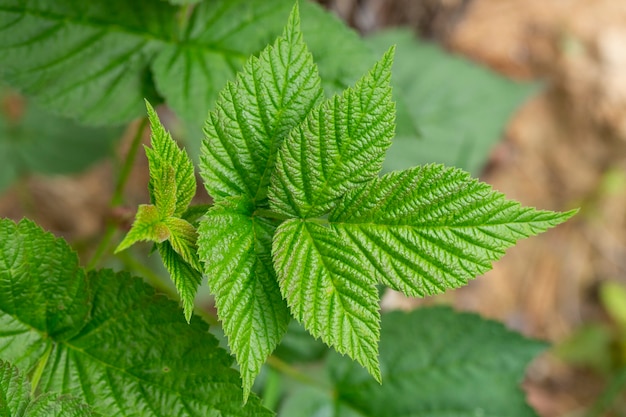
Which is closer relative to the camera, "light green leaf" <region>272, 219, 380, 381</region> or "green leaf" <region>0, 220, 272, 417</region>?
"light green leaf" <region>272, 219, 380, 381</region>

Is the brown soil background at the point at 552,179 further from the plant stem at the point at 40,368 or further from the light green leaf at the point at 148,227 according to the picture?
the light green leaf at the point at 148,227

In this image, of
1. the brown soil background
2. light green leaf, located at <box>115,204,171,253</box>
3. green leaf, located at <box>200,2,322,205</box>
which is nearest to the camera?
light green leaf, located at <box>115,204,171,253</box>

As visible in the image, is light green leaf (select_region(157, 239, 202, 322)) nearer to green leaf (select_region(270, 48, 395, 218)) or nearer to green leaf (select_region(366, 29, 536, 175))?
green leaf (select_region(270, 48, 395, 218))

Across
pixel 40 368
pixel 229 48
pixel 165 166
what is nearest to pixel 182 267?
pixel 165 166

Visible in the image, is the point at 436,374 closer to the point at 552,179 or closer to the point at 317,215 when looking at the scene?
the point at 317,215

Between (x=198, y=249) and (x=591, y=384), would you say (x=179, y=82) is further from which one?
(x=591, y=384)

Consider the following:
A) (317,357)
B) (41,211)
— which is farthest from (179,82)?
(41,211)

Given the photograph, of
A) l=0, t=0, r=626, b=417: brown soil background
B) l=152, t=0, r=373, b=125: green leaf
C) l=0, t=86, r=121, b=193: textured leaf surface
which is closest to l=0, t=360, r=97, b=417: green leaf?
l=152, t=0, r=373, b=125: green leaf

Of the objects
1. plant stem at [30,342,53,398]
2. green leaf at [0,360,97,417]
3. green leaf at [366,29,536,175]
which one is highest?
green leaf at [366,29,536,175]
